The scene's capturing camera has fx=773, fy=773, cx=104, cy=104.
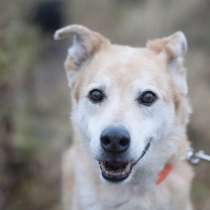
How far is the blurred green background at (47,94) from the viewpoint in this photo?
7945 millimetres

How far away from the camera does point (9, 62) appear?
7164 millimetres

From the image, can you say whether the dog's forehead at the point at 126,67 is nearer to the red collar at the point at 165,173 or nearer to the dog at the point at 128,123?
the dog at the point at 128,123

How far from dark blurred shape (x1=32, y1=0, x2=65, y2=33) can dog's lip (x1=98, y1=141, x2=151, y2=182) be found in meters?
8.62

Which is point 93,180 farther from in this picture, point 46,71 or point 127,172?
point 46,71

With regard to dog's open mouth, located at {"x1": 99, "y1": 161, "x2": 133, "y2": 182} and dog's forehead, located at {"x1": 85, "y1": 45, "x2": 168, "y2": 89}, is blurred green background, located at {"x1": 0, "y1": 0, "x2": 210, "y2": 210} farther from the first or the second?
dog's open mouth, located at {"x1": 99, "y1": 161, "x2": 133, "y2": 182}

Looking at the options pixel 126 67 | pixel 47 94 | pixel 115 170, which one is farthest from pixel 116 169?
pixel 47 94

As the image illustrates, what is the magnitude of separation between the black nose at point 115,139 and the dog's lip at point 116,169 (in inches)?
5.2

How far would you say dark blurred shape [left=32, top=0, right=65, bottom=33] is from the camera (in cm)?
1370

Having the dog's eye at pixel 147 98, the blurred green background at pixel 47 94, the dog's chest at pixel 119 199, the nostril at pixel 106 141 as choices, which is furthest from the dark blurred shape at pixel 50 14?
the nostril at pixel 106 141

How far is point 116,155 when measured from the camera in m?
4.95

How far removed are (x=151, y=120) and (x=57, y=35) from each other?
907 mm

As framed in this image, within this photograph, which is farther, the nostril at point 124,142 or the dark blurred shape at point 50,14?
the dark blurred shape at point 50,14

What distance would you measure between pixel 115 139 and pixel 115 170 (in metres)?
0.30

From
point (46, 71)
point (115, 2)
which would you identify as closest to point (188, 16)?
point (115, 2)
